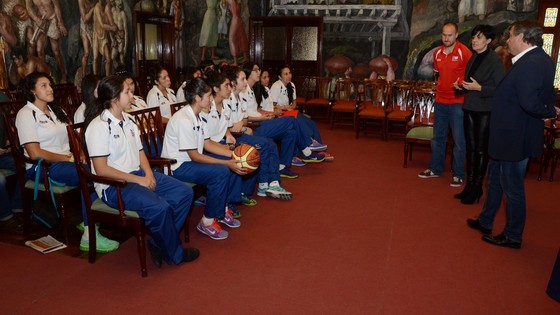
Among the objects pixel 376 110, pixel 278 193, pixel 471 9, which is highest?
pixel 471 9

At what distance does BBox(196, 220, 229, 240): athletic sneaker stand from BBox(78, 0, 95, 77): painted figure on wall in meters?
4.28

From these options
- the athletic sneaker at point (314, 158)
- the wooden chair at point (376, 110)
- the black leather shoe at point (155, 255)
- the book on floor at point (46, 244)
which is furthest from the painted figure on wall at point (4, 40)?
the wooden chair at point (376, 110)

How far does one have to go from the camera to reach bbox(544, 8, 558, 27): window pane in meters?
8.31

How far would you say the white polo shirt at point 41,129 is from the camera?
3605 mm

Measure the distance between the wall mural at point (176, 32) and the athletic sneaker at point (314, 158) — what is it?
3021 mm

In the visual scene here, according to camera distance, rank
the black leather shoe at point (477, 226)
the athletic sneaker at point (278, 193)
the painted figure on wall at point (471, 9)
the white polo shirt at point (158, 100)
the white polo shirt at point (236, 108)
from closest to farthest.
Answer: the black leather shoe at point (477, 226) → the athletic sneaker at point (278, 193) → the white polo shirt at point (236, 108) → the white polo shirt at point (158, 100) → the painted figure on wall at point (471, 9)

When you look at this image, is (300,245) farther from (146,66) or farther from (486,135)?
(146,66)

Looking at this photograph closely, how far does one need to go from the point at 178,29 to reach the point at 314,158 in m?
5.09

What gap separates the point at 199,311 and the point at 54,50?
5058mm

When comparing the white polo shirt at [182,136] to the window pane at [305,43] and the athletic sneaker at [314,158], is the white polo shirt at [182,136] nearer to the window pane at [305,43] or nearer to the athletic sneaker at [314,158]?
the athletic sneaker at [314,158]

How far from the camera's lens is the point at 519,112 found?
A: 11.2 ft

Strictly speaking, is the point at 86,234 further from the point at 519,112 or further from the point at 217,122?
the point at 519,112

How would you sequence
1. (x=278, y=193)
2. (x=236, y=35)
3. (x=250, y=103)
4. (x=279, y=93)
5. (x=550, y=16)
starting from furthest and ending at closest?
(x=236, y=35), (x=550, y=16), (x=279, y=93), (x=250, y=103), (x=278, y=193)

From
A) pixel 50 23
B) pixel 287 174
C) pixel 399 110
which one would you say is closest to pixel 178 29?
pixel 50 23
